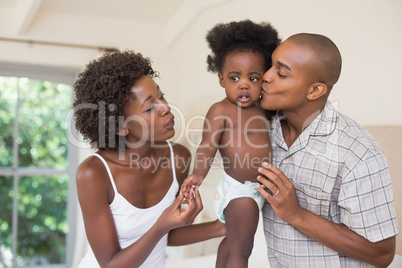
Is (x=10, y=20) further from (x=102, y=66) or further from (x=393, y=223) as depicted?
(x=393, y=223)

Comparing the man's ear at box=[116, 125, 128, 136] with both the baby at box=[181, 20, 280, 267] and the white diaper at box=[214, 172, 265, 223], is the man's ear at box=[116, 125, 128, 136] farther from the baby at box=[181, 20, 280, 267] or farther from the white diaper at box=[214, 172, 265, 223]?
the white diaper at box=[214, 172, 265, 223]

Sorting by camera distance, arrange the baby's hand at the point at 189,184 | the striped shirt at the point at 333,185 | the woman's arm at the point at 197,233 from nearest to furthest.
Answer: the striped shirt at the point at 333,185, the baby's hand at the point at 189,184, the woman's arm at the point at 197,233

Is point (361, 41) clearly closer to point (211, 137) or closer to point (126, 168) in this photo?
point (211, 137)

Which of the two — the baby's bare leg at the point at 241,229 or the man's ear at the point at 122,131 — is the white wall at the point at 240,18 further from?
the man's ear at the point at 122,131

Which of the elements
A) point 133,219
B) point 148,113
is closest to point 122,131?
point 148,113

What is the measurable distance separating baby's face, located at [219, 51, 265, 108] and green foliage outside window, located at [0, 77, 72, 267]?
369 cm

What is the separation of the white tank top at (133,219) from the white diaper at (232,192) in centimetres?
17

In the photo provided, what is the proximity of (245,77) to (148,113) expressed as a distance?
38cm

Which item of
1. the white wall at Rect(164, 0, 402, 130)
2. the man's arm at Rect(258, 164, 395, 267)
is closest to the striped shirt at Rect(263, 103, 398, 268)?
the man's arm at Rect(258, 164, 395, 267)

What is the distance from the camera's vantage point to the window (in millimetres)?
4664

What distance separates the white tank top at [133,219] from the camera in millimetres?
1473

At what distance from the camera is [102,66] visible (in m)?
1.47

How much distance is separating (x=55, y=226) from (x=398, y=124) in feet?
13.5

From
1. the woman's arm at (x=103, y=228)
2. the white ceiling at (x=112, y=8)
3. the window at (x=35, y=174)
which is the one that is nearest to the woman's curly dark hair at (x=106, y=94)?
the woman's arm at (x=103, y=228)
